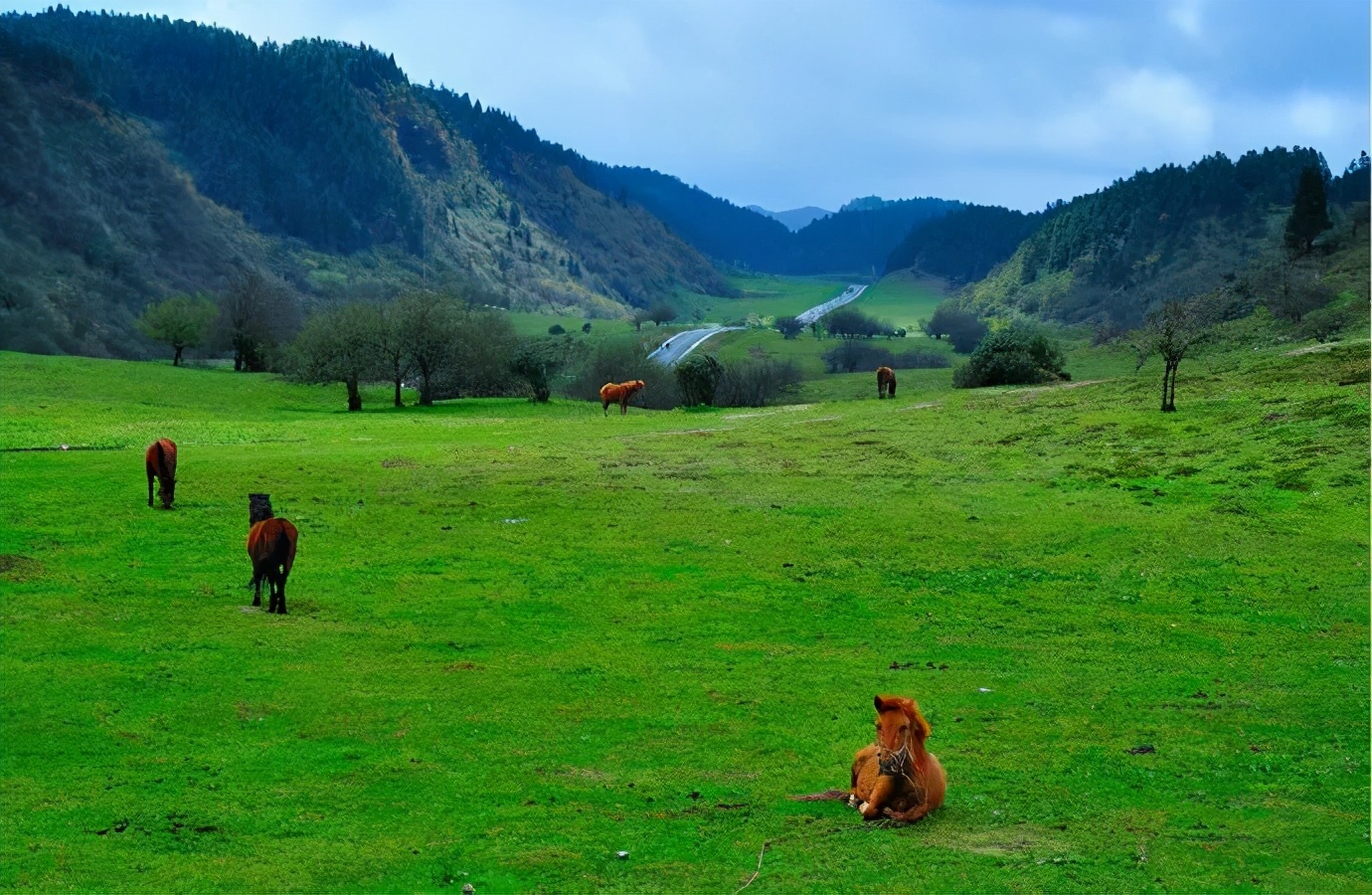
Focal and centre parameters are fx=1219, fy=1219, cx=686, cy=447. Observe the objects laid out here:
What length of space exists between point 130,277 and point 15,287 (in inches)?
1493

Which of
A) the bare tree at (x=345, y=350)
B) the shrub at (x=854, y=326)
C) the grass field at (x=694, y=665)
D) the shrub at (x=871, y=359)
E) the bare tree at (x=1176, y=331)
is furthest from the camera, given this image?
the shrub at (x=854, y=326)

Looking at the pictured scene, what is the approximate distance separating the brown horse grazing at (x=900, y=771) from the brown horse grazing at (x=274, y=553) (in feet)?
39.6

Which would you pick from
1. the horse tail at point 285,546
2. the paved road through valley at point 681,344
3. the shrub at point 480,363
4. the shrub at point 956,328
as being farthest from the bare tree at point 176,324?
the shrub at point 956,328

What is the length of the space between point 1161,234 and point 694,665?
163m

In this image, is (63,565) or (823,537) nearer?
(63,565)

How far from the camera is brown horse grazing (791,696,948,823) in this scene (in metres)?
12.1

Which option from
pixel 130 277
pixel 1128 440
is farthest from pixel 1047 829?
pixel 130 277

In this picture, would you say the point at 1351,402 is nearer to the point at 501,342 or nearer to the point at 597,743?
→ the point at 597,743

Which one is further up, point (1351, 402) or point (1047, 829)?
point (1351, 402)

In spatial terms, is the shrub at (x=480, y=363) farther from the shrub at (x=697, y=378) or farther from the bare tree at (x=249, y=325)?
the bare tree at (x=249, y=325)

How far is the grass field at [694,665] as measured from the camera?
462 inches

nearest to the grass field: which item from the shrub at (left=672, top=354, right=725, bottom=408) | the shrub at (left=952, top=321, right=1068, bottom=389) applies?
the shrub at (left=952, top=321, right=1068, bottom=389)

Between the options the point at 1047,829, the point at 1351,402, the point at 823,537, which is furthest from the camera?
the point at 1351,402

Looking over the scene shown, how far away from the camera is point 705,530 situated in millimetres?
31266
